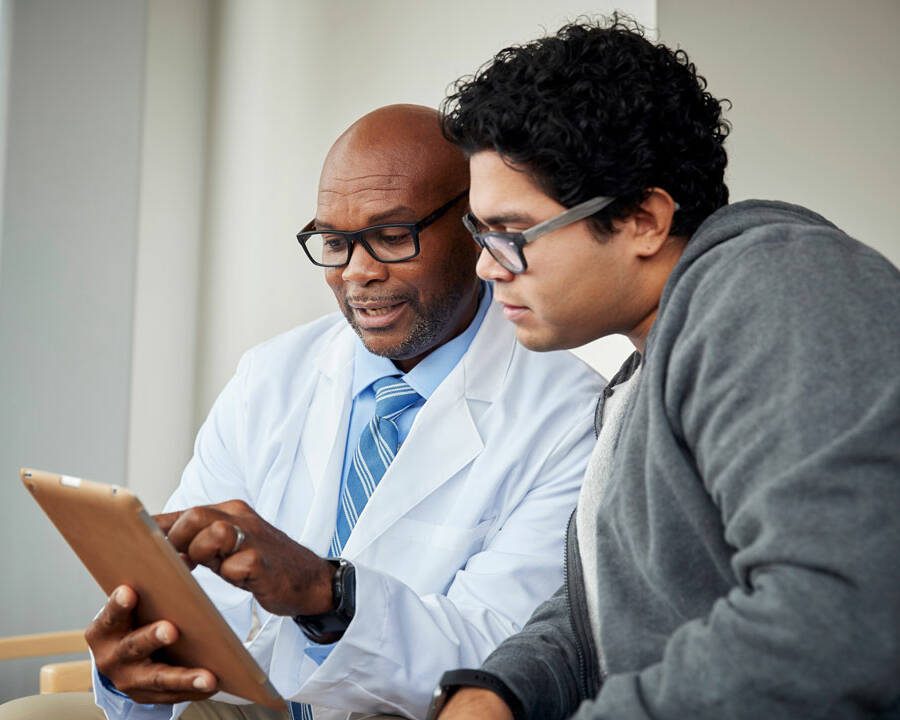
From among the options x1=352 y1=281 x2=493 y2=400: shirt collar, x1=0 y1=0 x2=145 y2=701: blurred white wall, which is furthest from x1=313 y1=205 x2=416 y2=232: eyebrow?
x1=0 y1=0 x2=145 y2=701: blurred white wall

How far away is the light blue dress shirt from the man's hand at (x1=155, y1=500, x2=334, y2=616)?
0.52 meters

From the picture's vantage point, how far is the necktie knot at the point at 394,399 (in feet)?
6.49

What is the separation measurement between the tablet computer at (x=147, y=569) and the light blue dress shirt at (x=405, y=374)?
0.67 m

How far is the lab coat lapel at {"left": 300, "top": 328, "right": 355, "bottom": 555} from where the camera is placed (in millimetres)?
1882

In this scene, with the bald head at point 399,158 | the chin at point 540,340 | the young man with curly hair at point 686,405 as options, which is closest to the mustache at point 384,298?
the bald head at point 399,158

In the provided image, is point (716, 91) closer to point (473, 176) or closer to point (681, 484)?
point (473, 176)

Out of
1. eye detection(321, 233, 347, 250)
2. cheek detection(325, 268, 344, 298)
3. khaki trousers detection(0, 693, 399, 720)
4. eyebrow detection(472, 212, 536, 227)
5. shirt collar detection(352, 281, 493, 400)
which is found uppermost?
eyebrow detection(472, 212, 536, 227)

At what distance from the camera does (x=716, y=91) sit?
7.82 feet

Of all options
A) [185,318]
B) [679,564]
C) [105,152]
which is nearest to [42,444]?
[185,318]

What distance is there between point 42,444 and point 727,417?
2.70 m

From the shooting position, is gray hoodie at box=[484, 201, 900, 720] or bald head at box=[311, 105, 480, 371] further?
bald head at box=[311, 105, 480, 371]

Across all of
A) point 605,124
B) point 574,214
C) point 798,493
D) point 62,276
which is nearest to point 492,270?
point 574,214

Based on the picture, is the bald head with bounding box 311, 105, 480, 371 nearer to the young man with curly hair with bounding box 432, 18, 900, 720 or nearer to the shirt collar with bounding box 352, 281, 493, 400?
the shirt collar with bounding box 352, 281, 493, 400

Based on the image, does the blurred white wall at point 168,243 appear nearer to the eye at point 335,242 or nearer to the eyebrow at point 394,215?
the eye at point 335,242
